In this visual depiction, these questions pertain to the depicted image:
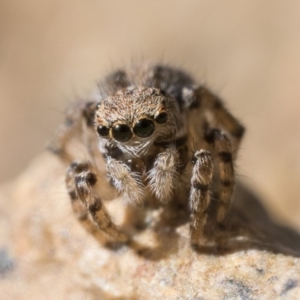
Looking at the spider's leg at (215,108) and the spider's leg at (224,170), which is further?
the spider's leg at (215,108)

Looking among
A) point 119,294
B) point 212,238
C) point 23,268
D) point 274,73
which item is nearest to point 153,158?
point 212,238

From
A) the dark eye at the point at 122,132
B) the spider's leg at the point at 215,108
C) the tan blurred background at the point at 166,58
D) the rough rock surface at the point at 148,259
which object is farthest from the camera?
the tan blurred background at the point at 166,58

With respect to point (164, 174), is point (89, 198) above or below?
below

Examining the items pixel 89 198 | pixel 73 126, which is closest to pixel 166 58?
pixel 73 126

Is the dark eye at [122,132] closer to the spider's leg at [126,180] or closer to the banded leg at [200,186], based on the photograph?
the spider's leg at [126,180]

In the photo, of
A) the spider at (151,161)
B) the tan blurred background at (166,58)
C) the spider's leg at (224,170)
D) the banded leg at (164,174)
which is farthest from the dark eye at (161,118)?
the tan blurred background at (166,58)

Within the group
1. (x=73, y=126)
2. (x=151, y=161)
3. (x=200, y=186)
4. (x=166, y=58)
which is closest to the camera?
(x=200, y=186)

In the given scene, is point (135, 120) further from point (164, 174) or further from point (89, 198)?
point (89, 198)
